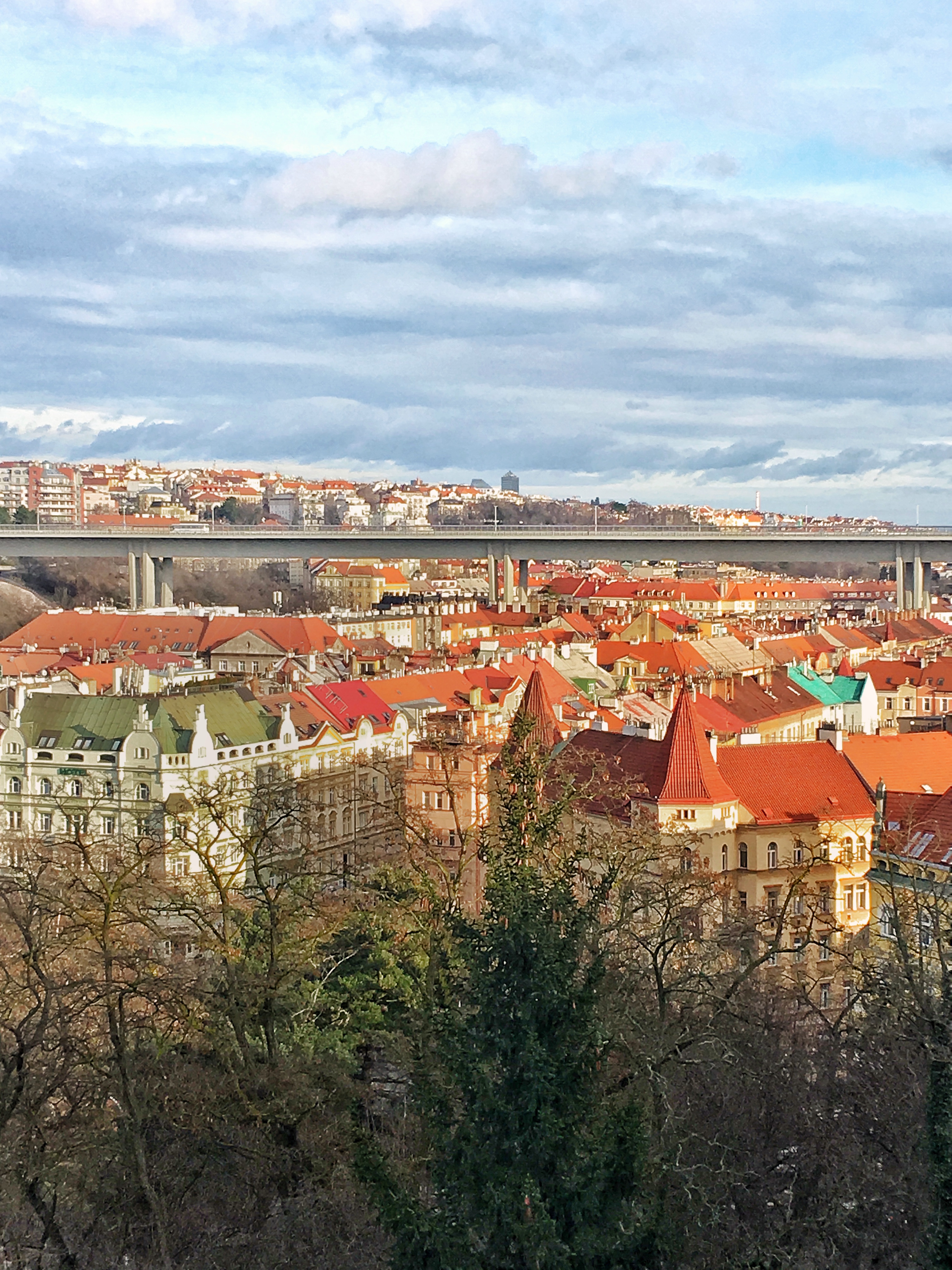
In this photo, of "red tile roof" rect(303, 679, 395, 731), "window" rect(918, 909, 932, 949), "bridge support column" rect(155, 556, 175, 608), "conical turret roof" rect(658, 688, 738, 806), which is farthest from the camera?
"bridge support column" rect(155, 556, 175, 608)

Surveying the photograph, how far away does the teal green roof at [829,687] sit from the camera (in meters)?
68.6

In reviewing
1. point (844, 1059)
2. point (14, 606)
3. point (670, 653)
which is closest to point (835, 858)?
point (844, 1059)

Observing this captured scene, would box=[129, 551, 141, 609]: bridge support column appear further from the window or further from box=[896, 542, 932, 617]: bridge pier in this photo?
the window

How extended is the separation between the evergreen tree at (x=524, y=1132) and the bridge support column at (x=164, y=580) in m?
117

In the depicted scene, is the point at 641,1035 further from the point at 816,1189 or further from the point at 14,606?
the point at 14,606

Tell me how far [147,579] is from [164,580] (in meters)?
3.57

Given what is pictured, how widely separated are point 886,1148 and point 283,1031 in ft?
29.8

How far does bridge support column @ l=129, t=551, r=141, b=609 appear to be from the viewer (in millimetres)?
126000

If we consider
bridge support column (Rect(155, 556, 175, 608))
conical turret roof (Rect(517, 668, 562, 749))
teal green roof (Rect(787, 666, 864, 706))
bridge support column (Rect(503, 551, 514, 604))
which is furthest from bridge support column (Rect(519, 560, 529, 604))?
conical turret roof (Rect(517, 668, 562, 749))

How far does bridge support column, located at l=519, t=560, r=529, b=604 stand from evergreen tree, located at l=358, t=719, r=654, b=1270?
11844 centimetres

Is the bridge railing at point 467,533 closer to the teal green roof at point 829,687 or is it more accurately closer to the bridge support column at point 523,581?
the bridge support column at point 523,581

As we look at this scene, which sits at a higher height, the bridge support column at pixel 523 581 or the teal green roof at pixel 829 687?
the bridge support column at pixel 523 581

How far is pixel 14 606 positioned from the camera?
128 metres

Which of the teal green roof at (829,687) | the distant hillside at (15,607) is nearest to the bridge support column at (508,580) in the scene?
the distant hillside at (15,607)
